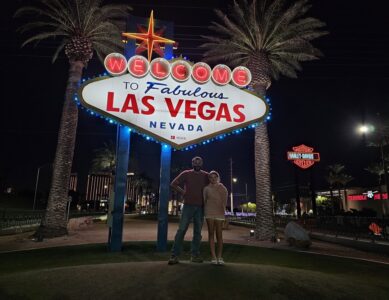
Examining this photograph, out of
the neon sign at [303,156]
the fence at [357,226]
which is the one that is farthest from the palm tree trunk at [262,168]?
the neon sign at [303,156]

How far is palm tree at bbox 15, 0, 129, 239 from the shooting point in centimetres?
1639

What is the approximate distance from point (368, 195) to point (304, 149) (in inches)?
836

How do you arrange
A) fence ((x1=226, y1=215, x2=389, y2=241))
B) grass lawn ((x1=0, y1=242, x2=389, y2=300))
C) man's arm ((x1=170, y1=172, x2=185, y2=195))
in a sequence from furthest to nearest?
1. fence ((x1=226, y1=215, x2=389, y2=241))
2. man's arm ((x1=170, y1=172, x2=185, y2=195))
3. grass lawn ((x1=0, y1=242, x2=389, y2=300))

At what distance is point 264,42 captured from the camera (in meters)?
17.7

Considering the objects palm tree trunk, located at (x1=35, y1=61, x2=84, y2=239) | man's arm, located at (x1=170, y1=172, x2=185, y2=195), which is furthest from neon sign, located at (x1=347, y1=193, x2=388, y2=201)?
man's arm, located at (x1=170, y1=172, x2=185, y2=195)

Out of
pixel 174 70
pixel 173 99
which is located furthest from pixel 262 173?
pixel 174 70

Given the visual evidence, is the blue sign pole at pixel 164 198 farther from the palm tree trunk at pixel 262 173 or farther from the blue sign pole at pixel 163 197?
the palm tree trunk at pixel 262 173

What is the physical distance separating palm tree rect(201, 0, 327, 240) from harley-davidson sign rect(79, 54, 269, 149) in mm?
6983

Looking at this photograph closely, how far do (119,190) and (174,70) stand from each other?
4.08 m

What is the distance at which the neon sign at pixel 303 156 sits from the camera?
31.2 m

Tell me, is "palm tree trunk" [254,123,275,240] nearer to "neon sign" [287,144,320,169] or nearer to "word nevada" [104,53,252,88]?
"word nevada" [104,53,252,88]

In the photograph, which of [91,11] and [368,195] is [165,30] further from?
[368,195]

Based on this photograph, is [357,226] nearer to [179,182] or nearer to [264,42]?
[264,42]

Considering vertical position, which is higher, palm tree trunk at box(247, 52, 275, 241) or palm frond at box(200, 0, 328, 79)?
palm frond at box(200, 0, 328, 79)
